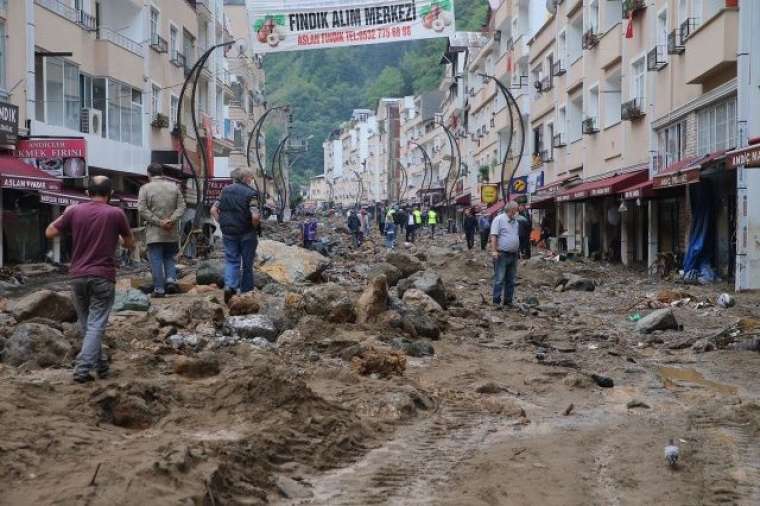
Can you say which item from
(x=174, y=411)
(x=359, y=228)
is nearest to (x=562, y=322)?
(x=174, y=411)

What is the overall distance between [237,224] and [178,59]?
93.5 ft

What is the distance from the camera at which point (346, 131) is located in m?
155

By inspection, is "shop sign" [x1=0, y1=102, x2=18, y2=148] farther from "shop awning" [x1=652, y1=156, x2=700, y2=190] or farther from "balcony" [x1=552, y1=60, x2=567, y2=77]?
"balcony" [x1=552, y1=60, x2=567, y2=77]

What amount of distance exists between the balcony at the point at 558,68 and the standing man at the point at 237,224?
26461 millimetres

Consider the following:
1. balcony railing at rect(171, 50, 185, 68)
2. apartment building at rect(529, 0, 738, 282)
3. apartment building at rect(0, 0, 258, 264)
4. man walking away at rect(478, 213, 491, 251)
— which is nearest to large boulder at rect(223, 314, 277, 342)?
apartment building at rect(529, 0, 738, 282)

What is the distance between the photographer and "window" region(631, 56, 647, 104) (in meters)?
24.8

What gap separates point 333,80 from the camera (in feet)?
537

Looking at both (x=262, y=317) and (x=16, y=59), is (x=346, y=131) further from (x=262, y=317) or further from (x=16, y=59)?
(x=262, y=317)

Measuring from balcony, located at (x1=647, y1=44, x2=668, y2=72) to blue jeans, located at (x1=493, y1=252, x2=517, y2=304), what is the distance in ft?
34.9

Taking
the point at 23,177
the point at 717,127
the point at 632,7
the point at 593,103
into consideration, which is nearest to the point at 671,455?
Result: the point at 717,127

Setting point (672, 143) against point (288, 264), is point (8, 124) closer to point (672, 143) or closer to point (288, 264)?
point (288, 264)

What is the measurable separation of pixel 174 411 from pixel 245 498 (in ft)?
5.82

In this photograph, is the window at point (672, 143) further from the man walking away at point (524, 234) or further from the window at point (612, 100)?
the window at point (612, 100)

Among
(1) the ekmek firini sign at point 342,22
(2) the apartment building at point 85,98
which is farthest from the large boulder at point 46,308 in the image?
(1) the ekmek firini sign at point 342,22
